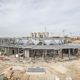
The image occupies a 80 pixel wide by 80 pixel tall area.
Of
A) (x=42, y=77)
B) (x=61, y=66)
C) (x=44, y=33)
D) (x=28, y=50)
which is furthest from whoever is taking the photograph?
(x=44, y=33)

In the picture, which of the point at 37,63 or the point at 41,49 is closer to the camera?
the point at 37,63

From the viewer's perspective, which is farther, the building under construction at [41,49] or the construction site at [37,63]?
the building under construction at [41,49]

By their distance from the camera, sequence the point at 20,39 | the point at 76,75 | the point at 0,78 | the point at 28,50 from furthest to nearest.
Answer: the point at 20,39 → the point at 28,50 → the point at 76,75 → the point at 0,78

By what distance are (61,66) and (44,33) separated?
145 feet

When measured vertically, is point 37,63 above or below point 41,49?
below

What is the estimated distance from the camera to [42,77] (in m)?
24.9

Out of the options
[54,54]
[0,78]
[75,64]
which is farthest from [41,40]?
[0,78]

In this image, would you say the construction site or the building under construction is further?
the building under construction

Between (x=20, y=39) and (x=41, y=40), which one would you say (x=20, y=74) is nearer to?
(x=41, y=40)

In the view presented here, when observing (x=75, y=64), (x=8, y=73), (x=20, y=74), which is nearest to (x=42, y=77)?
(x=20, y=74)

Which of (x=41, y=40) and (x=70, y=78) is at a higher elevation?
(x=41, y=40)

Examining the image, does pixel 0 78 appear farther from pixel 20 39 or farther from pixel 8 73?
pixel 20 39

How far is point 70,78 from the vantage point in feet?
79.9

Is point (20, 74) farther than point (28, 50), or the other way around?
point (28, 50)
